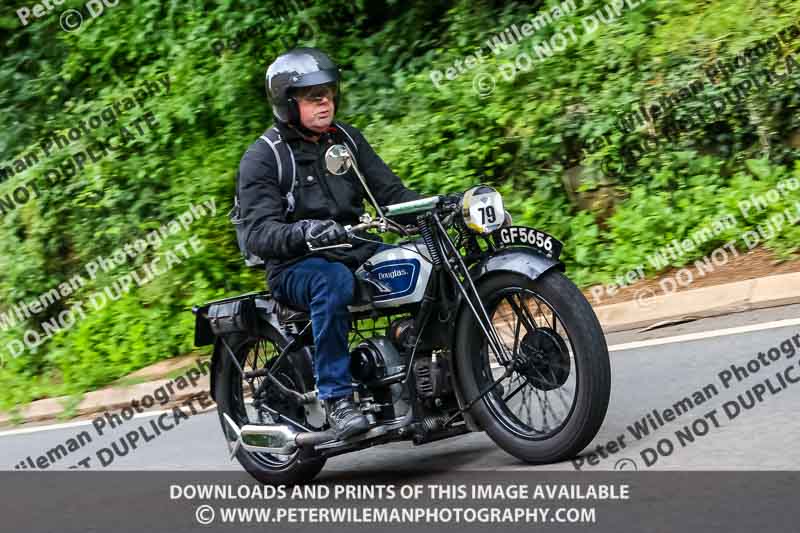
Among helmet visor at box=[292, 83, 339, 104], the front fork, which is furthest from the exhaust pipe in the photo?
helmet visor at box=[292, 83, 339, 104]

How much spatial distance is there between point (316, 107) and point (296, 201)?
0.47 meters

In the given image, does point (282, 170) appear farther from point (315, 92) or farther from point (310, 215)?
point (315, 92)

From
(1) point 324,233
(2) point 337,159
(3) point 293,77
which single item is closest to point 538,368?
(1) point 324,233

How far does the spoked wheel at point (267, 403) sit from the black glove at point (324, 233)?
0.81m

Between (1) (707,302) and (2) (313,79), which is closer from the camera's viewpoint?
(2) (313,79)

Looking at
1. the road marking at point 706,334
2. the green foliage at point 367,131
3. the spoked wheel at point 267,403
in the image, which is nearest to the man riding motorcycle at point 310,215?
the spoked wheel at point 267,403

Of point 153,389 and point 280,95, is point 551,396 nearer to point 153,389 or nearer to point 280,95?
point 280,95

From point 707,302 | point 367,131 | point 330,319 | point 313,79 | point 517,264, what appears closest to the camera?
point 517,264

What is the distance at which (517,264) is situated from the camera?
540cm

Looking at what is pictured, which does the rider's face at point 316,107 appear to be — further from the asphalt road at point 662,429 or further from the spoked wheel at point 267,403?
the asphalt road at point 662,429

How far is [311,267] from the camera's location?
5.87m

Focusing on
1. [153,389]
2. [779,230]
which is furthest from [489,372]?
[153,389]

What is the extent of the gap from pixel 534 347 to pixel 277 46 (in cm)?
775

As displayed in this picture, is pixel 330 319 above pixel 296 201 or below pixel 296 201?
below
